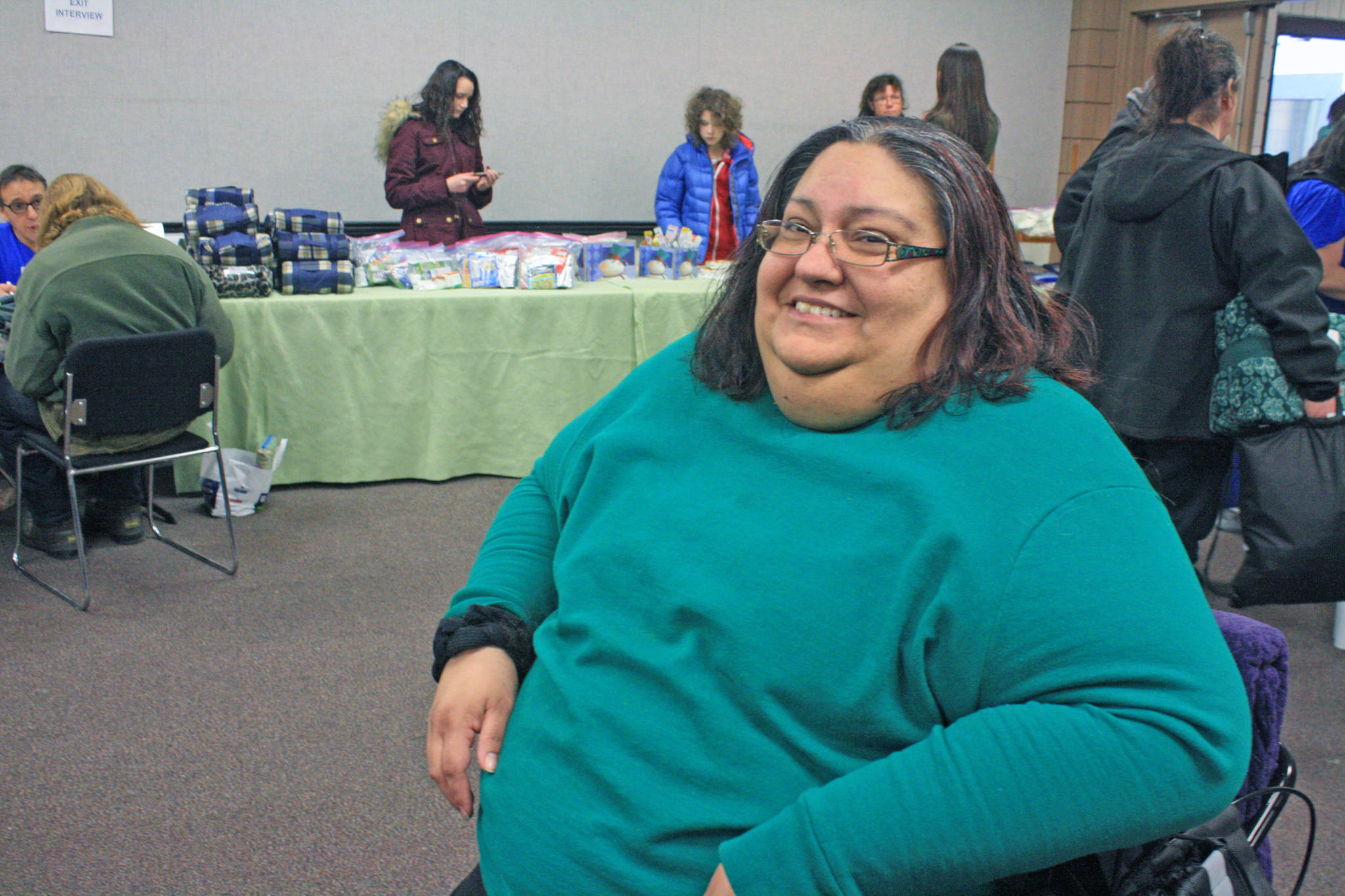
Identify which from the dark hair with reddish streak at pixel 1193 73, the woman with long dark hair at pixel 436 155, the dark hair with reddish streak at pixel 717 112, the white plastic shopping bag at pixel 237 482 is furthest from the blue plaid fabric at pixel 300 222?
the dark hair with reddish streak at pixel 1193 73

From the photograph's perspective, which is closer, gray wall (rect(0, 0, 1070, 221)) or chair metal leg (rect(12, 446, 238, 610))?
chair metal leg (rect(12, 446, 238, 610))

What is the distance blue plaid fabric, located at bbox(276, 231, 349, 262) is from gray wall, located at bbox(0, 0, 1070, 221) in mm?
1904

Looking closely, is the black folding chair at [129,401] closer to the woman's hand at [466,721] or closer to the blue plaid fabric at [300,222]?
the blue plaid fabric at [300,222]

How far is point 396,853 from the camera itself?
6.09 feet

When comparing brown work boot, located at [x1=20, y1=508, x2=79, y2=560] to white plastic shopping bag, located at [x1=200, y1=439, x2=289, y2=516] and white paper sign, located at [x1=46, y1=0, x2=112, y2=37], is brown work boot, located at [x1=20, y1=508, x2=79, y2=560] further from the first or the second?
white paper sign, located at [x1=46, y1=0, x2=112, y2=37]

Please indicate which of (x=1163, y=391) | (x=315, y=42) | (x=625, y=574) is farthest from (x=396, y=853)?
(x=315, y=42)

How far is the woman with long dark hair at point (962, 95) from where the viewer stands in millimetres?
3719

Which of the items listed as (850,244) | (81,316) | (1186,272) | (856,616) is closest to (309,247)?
(81,316)

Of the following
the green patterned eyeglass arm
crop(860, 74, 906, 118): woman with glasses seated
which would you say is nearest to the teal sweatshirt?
the green patterned eyeglass arm

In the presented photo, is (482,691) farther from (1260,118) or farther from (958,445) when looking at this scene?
(1260,118)

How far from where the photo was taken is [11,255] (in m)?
3.64

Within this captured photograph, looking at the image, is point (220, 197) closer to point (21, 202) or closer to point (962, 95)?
point (21, 202)

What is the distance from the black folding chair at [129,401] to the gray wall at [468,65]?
2615 mm

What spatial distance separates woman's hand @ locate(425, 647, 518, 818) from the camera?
0.99 meters
